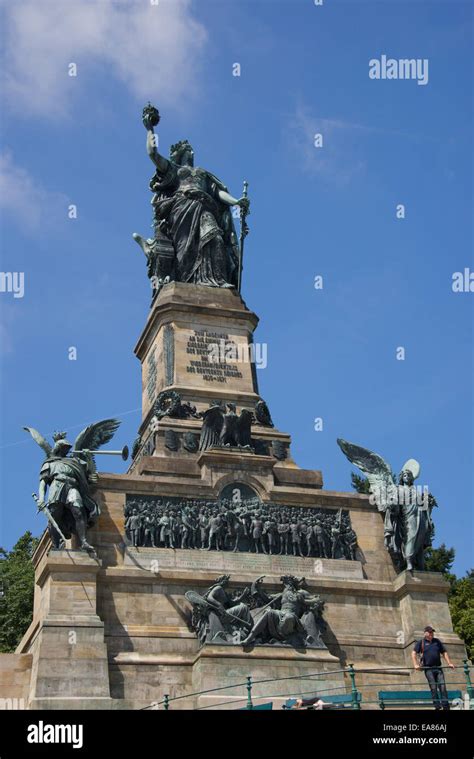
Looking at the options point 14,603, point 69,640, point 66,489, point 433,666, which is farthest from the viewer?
point 14,603

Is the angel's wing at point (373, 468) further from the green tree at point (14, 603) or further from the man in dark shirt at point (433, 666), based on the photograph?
the green tree at point (14, 603)

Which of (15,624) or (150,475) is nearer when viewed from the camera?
(150,475)

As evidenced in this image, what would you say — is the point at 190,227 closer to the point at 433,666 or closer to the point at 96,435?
the point at 96,435

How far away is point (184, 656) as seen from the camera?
87.3 feet

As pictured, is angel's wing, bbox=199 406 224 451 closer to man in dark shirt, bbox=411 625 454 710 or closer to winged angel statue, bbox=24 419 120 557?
winged angel statue, bbox=24 419 120 557

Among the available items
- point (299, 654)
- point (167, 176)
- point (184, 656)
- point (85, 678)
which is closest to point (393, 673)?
point (299, 654)

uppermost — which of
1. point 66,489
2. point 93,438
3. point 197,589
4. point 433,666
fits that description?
point 93,438

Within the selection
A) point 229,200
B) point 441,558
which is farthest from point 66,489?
point 441,558

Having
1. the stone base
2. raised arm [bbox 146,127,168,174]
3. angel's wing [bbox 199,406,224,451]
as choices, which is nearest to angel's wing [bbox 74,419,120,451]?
angel's wing [bbox 199,406,224,451]

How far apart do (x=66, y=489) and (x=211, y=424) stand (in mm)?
5453

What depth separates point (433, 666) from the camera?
19.3 m

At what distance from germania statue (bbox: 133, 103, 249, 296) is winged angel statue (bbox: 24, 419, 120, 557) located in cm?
928
